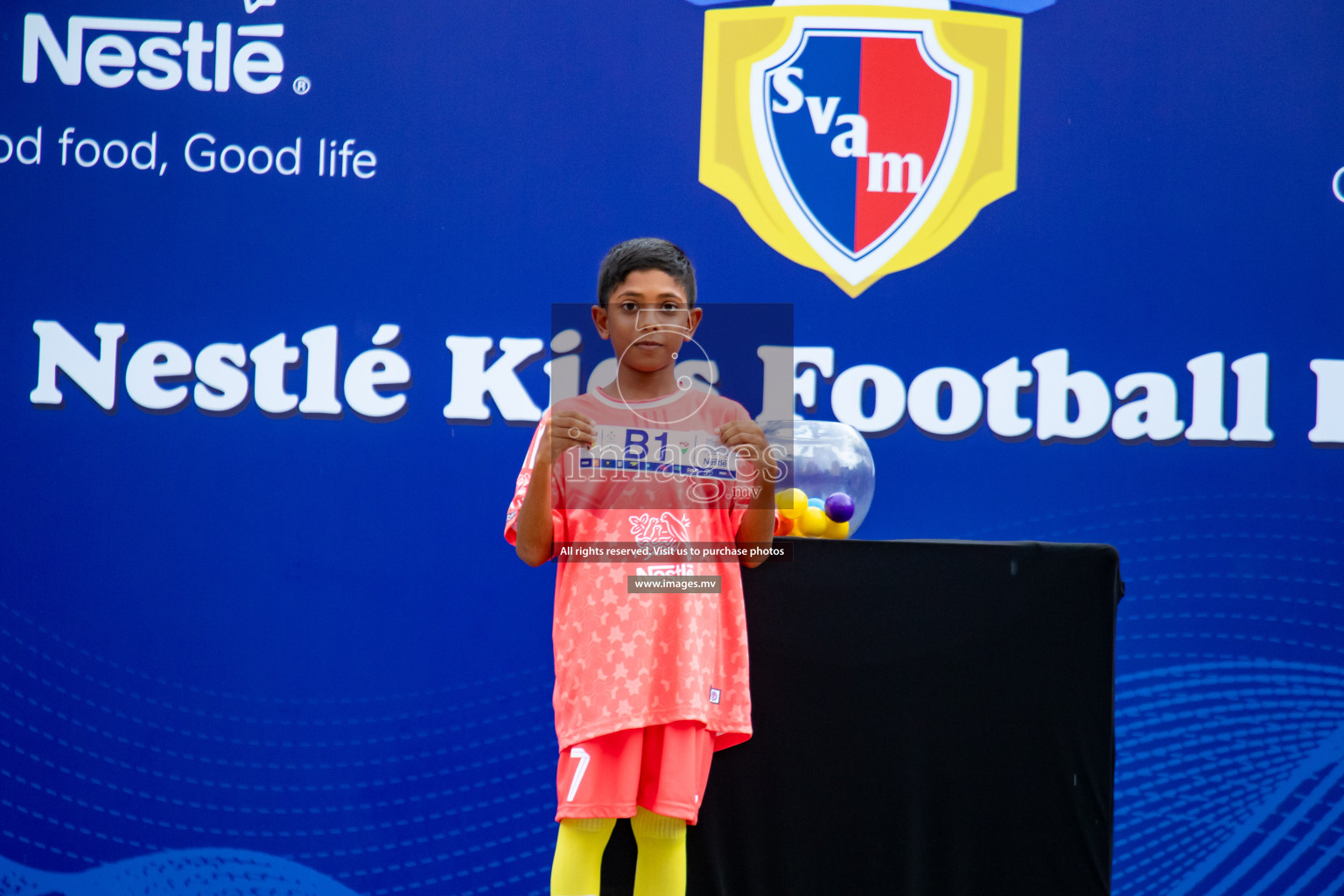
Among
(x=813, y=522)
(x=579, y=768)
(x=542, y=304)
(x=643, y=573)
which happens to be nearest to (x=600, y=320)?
(x=643, y=573)

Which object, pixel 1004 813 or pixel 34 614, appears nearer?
pixel 1004 813

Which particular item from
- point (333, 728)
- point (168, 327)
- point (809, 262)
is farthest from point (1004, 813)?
point (168, 327)

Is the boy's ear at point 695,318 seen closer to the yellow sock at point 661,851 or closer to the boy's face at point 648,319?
the boy's face at point 648,319

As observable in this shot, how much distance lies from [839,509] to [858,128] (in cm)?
110

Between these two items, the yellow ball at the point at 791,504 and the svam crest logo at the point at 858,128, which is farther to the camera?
the svam crest logo at the point at 858,128

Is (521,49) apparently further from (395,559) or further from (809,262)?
(395,559)

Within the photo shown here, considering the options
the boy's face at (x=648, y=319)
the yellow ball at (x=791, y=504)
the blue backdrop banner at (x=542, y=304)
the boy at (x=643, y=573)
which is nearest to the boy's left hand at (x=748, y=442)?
the boy at (x=643, y=573)

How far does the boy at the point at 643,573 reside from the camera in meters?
A: 1.39

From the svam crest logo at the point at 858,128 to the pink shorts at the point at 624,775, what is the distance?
1.31m

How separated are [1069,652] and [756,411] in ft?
1.97

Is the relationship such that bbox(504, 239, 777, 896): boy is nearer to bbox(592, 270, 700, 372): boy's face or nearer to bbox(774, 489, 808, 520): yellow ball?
bbox(592, 270, 700, 372): boy's face

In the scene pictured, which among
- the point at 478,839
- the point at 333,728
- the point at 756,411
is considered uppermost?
the point at 756,411

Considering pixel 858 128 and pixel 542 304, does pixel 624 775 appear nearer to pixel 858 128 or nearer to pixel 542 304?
pixel 542 304

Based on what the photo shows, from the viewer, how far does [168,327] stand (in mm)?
2365
